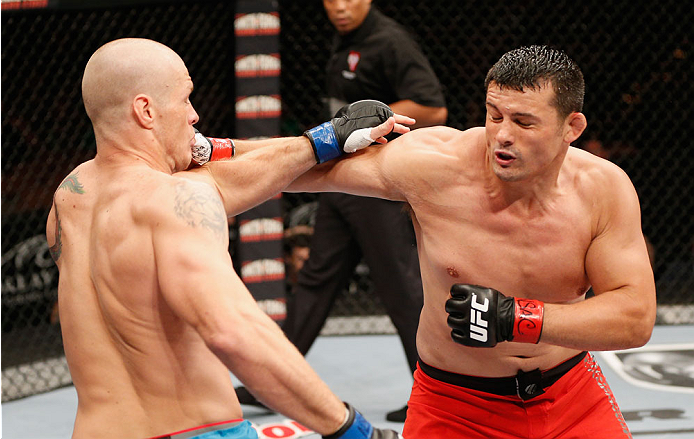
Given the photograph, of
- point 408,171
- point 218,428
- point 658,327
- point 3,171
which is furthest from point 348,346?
point 218,428

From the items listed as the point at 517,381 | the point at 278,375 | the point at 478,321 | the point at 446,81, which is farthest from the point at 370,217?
the point at 446,81

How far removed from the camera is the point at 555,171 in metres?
1.85

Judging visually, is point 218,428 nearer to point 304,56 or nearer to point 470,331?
point 470,331

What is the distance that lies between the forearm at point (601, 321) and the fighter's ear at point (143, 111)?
0.89 m

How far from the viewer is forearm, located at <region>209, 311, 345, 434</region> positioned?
1.29 metres

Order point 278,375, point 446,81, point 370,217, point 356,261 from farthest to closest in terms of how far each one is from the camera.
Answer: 1. point 446,81
2. point 356,261
3. point 370,217
4. point 278,375

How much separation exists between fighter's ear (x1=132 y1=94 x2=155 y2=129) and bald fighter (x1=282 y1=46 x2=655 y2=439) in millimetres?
563

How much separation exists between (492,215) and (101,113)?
2.92 ft

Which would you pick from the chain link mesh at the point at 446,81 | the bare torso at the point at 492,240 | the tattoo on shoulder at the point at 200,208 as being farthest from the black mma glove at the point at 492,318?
the chain link mesh at the point at 446,81

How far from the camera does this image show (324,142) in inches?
74.4

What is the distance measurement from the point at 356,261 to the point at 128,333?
1.79 metres

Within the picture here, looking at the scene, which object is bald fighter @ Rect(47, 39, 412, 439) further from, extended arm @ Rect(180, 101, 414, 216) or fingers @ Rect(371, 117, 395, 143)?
fingers @ Rect(371, 117, 395, 143)

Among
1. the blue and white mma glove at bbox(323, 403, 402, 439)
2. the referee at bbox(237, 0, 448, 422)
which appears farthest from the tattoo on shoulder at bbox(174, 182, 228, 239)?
the referee at bbox(237, 0, 448, 422)

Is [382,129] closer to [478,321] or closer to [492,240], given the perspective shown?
[492,240]
